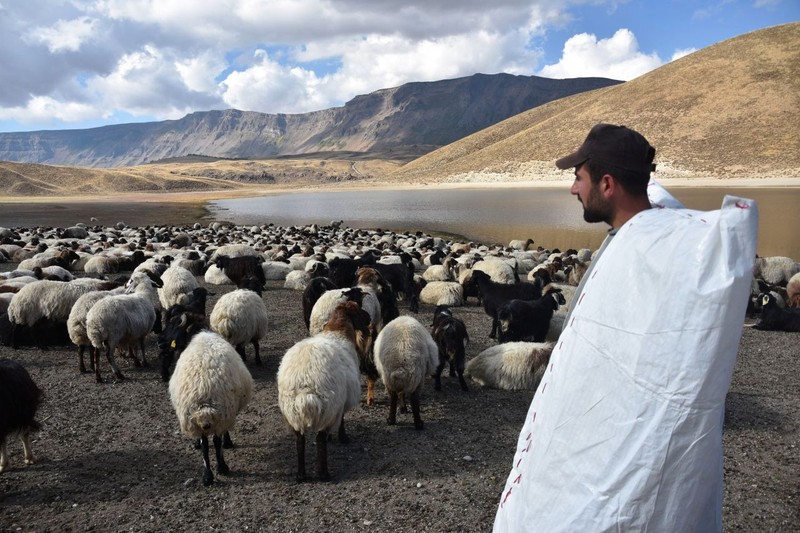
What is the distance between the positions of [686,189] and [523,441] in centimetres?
6523

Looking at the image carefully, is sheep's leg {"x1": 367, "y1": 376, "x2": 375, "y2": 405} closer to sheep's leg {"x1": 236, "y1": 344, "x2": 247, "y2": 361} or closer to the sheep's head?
the sheep's head

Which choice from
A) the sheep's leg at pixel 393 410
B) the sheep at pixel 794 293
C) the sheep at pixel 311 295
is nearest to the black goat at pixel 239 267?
the sheep at pixel 311 295

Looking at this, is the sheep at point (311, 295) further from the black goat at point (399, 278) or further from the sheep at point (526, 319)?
the sheep at point (526, 319)

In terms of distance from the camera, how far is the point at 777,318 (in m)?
10.8

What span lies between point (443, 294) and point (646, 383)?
38.9 ft

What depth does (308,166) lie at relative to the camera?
17812 centimetres

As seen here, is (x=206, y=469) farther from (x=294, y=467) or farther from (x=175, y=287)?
(x=175, y=287)

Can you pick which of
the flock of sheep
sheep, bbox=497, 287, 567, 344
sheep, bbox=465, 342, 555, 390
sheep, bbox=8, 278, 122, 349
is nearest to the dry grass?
the flock of sheep

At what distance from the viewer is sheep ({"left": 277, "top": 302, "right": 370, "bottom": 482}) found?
16.0ft

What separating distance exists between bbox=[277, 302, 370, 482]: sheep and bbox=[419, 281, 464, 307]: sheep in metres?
7.66

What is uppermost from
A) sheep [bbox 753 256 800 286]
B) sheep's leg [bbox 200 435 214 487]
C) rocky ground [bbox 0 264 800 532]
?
sheep [bbox 753 256 800 286]

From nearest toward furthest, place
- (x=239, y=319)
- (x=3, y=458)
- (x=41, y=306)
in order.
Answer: (x=3, y=458) < (x=239, y=319) < (x=41, y=306)

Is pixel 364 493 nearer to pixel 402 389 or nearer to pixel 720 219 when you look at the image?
pixel 402 389

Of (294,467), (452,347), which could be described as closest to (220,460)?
(294,467)
